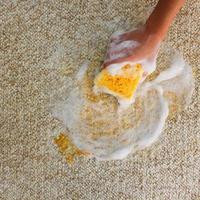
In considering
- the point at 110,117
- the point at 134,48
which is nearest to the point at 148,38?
the point at 134,48

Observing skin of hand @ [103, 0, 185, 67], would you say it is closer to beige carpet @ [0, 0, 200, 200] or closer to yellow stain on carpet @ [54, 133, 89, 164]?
beige carpet @ [0, 0, 200, 200]

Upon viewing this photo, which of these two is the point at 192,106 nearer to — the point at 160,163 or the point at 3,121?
the point at 160,163

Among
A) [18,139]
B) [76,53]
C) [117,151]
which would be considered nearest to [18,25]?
[76,53]

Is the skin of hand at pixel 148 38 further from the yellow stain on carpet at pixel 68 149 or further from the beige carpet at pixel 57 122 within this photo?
the yellow stain on carpet at pixel 68 149

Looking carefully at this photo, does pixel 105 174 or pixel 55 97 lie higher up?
pixel 55 97

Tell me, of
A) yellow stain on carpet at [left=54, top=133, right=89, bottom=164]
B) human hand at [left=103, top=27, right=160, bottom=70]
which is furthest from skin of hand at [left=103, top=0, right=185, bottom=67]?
yellow stain on carpet at [left=54, top=133, right=89, bottom=164]

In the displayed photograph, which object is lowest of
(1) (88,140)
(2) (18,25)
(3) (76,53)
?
(1) (88,140)
